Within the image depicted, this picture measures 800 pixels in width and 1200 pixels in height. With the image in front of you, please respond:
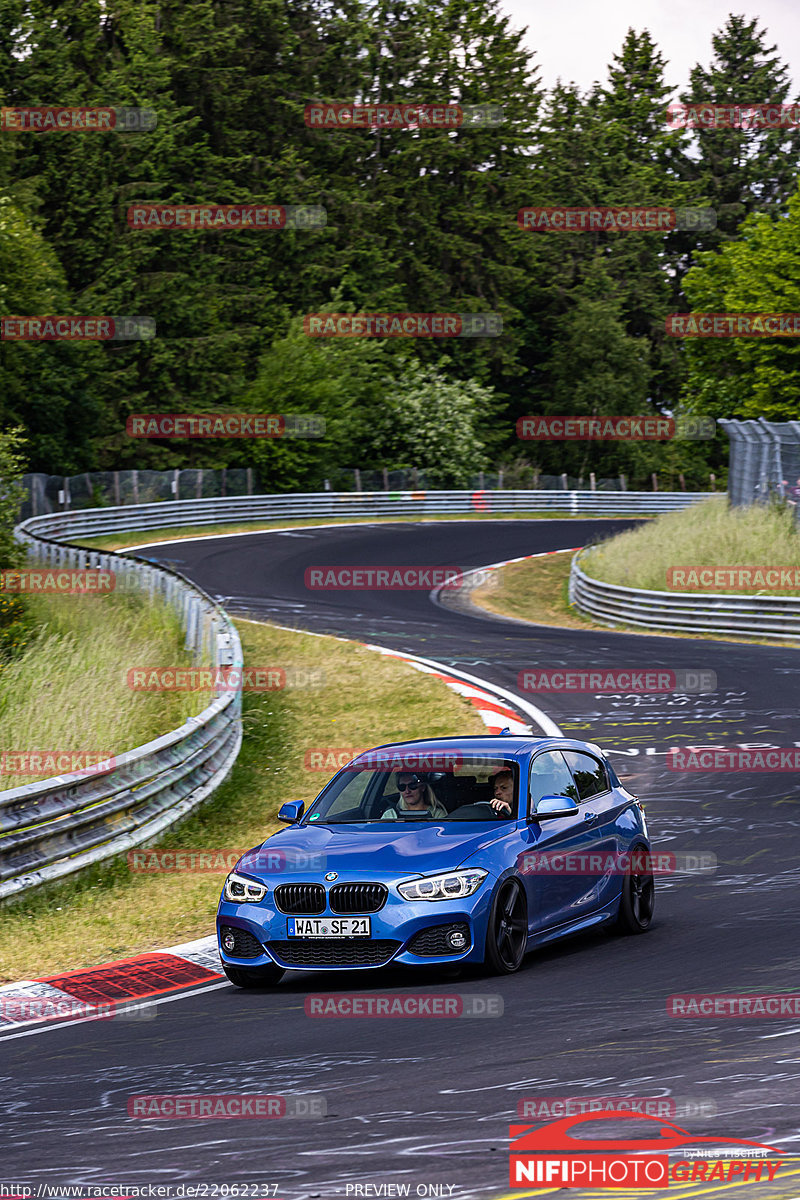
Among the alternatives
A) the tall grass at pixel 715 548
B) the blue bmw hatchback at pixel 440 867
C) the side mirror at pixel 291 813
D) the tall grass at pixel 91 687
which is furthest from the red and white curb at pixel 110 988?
the tall grass at pixel 715 548

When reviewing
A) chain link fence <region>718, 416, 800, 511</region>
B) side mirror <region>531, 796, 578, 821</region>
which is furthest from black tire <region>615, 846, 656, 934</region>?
chain link fence <region>718, 416, 800, 511</region>

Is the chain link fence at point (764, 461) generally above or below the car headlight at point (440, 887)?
above

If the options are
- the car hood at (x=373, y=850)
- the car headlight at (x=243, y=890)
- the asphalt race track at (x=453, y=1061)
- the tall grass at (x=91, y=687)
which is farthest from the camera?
the tall grass at (x=91, y=687)

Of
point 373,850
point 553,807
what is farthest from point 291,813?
point 553,807

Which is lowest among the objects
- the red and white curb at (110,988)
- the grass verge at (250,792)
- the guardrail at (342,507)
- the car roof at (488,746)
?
the grass verge at (250,792)

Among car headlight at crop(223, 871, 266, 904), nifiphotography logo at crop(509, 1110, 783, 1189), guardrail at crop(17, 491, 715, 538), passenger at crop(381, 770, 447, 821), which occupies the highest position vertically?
guardrail at crop(17, 491, 715, 538)

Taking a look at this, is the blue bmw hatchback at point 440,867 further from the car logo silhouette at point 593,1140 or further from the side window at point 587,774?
the car logo silhouette at point 593,1140

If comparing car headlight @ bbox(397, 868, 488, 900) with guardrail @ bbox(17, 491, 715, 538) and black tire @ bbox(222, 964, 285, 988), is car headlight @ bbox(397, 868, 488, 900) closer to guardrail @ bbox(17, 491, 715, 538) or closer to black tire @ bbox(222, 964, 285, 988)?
black tire @ bbox(222, 964, 285, 988)

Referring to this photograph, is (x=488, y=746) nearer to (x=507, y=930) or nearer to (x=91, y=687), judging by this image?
(x=507, y=930)

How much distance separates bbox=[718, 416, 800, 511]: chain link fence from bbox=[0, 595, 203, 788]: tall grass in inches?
545

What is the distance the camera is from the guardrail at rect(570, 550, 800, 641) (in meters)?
25.8

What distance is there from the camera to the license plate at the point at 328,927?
7910 millimetres

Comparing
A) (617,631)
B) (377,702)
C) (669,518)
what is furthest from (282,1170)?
(669,518)

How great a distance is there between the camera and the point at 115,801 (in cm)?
1153
